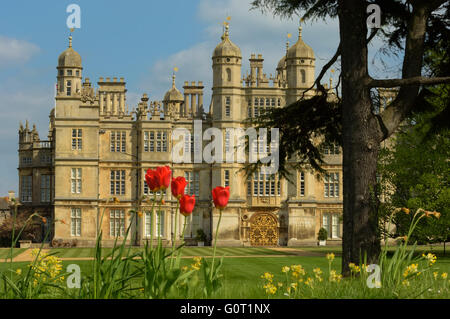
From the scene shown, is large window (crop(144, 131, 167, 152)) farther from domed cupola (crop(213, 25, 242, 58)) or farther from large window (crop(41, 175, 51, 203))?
large window (crop(41, 175, 51, 203))

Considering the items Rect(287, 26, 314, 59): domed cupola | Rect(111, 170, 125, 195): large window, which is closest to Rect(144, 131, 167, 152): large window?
Rect(111, 170, 125, 195): large window

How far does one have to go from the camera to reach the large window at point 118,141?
4281cm

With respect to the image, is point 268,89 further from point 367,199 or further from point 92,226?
point 367,199

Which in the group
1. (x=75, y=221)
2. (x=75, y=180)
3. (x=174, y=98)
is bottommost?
(x=75, y=221)

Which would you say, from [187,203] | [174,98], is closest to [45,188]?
[174,98]

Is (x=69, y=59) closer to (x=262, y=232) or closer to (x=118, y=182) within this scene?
(x=118, y=182)

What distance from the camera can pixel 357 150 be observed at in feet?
34.5

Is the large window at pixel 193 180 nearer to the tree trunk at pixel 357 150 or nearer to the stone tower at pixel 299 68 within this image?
the stone tower at pixel 299 68

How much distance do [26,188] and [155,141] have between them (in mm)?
9448

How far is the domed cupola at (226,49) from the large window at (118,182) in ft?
30.8
